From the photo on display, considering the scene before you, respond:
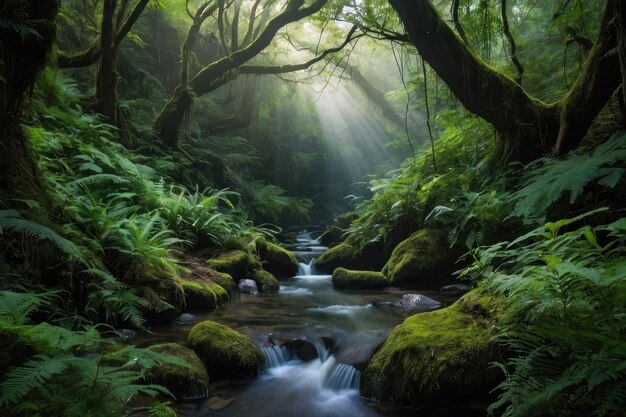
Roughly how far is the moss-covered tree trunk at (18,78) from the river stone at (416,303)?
16.0 ft

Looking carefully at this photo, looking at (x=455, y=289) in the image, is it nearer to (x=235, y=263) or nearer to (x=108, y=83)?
(x=235, y=263)

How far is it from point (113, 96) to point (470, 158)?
27.1ft

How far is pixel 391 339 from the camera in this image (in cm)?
376

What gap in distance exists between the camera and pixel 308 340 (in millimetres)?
4672

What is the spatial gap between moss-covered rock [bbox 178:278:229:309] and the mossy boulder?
6.75 ft

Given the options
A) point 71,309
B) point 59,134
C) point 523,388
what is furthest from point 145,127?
point 523,388

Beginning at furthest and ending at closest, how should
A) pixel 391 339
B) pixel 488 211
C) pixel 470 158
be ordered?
1. pixel 470 158
2. pixel 488 211
3. pixel 391 339

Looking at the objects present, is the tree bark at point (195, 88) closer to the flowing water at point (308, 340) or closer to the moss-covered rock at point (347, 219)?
the flowing water at point (308, 340)

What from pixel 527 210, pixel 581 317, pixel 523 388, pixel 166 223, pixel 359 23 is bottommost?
pixel 523 388

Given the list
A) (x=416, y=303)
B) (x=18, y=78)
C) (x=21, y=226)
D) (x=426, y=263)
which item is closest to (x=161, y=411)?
(x=21, y=226)

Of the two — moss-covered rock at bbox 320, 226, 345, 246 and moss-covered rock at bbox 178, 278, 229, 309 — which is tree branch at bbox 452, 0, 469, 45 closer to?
moss-covered rock at bbox 178, 278, 229, 309

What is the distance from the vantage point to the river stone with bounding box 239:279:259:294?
23.2 feet

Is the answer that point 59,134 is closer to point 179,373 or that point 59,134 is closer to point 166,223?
point 166,223

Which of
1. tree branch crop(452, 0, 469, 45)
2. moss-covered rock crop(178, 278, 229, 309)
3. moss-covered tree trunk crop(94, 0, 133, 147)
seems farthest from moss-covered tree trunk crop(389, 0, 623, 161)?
moss-covered tree trunk crop(94, 0, 133, 147)
